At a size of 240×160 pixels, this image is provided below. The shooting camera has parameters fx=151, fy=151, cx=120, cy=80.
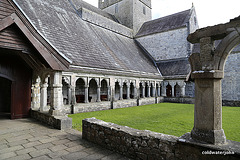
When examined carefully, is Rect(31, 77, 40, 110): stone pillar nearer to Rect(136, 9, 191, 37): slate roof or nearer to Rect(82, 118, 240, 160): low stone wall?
Rect(82, 118, 240, 160): low stone wall

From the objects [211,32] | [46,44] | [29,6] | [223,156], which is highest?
[29,6]

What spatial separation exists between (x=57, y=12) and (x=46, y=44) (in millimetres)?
9424

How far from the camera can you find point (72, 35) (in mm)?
12156

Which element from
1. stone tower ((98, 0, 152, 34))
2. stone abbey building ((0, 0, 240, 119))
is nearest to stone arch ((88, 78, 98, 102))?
stone abbey building ((0, 0, 240, 119))

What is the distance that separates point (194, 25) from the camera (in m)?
21.2

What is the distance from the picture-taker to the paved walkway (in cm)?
357

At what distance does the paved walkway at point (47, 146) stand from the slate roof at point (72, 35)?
5.21 meters

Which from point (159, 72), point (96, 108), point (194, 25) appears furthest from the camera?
point (194, 25)

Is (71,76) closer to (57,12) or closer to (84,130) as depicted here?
(84,130)

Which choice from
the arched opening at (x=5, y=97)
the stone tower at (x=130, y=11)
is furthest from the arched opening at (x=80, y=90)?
the stone tower at (x=130, y=11)

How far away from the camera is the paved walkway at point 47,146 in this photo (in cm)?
357

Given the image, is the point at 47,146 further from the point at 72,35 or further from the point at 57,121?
the point at 72,35

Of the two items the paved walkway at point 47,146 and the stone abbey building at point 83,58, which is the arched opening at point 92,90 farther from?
the paved walkway at point 47,146

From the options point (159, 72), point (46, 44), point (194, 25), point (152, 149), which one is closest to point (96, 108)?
point (46, 44)
